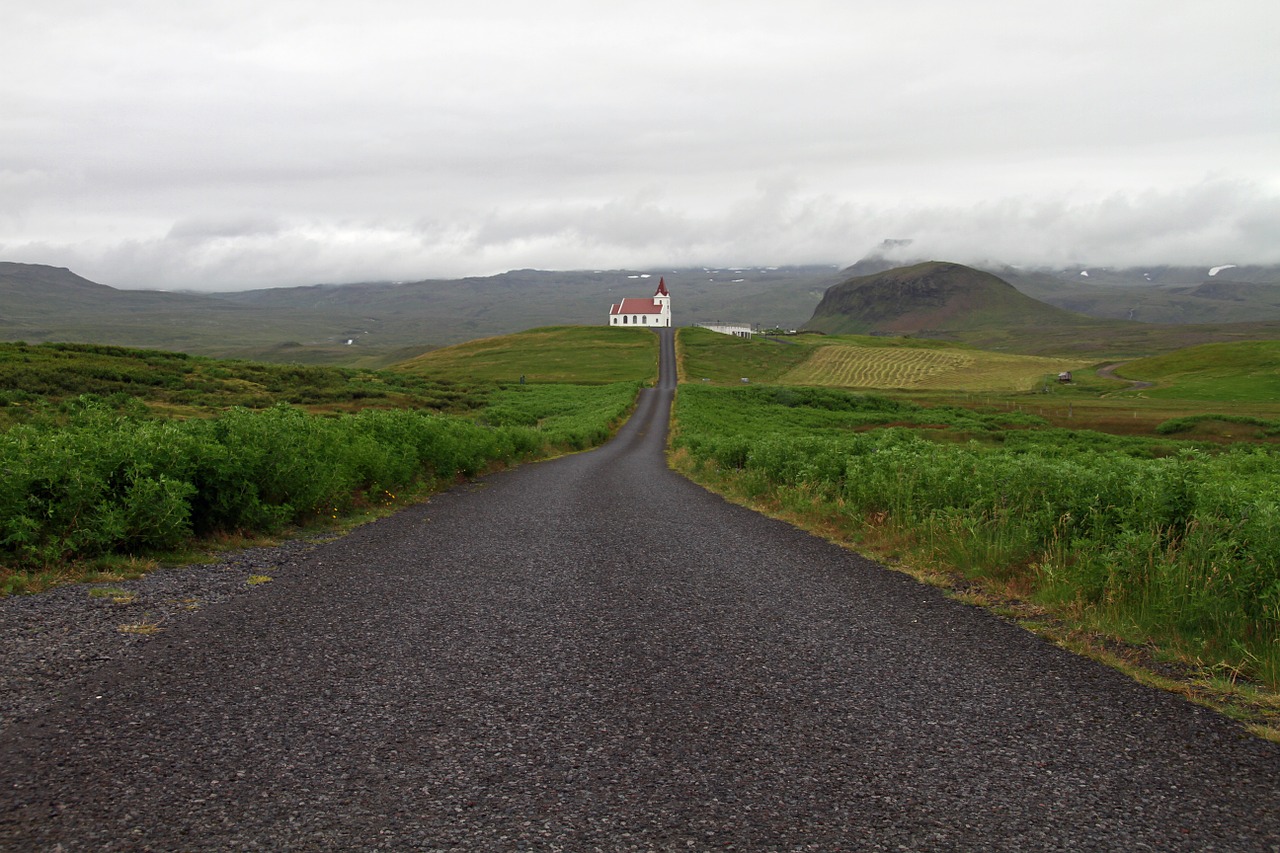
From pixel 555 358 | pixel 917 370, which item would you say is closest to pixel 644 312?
pixel 555 358

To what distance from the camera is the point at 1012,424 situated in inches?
2306

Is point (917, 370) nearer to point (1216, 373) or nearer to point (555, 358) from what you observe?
point (1216, 373)

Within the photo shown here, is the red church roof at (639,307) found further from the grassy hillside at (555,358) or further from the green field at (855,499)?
the green field at (855,499)

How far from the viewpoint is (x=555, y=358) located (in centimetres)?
13338

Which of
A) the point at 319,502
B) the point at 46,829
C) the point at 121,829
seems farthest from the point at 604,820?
the point at 319,502

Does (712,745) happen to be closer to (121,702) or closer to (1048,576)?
(121,702)

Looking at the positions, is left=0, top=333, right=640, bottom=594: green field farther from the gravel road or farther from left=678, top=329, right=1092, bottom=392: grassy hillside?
left=678, top=329, right=1092, bottom=392: grassy hillside

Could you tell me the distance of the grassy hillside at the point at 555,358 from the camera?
4508 inches

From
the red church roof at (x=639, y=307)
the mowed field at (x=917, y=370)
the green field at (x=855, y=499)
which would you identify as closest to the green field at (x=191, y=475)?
the green field at (x=855, y=499)

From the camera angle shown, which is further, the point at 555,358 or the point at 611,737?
the point at 555,358

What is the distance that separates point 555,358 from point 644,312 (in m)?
55.2

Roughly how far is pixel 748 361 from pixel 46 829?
128219 millimetres

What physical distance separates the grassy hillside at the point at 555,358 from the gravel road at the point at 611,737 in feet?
321

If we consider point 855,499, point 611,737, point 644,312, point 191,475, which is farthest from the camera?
point 644,312
